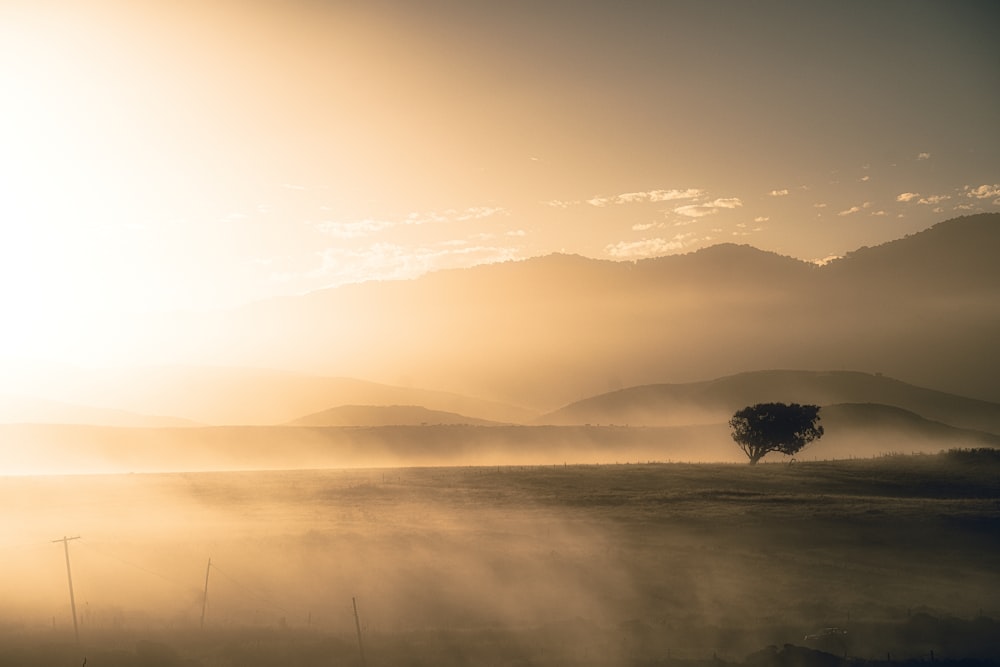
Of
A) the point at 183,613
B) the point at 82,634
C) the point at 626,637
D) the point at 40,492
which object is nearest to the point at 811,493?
the point at 626,637

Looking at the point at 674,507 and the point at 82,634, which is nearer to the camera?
the point at 82,634

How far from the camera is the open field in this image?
4472cm

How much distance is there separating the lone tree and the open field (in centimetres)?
2082

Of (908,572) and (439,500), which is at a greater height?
(439,500)

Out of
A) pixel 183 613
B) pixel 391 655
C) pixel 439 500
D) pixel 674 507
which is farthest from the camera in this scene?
pixel 439 500

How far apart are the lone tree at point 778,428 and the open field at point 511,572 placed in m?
20.8

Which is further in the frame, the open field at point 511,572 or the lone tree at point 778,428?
the lone tree at point 778,428

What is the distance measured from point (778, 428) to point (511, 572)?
67322mm

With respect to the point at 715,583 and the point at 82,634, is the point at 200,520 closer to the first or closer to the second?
the point at 82,634

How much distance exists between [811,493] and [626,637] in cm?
4773

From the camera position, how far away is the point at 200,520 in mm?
80312

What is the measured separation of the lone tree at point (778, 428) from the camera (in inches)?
4599

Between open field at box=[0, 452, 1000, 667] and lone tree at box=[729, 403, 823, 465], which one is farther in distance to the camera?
lone tree at box=[729, 403, 823, 465]

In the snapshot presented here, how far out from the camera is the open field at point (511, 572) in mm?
44719
